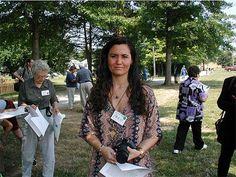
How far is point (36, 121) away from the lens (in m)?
5.32

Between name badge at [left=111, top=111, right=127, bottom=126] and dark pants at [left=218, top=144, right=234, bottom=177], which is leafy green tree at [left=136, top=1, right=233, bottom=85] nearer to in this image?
dark pants at [left=218, top=144, right=234, bottom=177]

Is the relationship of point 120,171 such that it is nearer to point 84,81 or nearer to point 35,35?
point 84,81

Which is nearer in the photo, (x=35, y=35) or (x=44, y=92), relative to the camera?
(x=44, y=92)

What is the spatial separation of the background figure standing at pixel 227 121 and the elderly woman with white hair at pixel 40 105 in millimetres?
2390

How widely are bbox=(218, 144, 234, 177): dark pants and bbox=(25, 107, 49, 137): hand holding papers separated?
2.63 metres

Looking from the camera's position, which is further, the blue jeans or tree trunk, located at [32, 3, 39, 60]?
tree trunk, located at [32, 3, 39, 60]

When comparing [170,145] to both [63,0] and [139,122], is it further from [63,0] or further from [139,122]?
[63,0]

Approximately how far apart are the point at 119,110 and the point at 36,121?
2.78 meters

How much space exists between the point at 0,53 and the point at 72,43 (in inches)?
246

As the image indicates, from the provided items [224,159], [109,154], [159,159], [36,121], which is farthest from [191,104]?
[109,154]

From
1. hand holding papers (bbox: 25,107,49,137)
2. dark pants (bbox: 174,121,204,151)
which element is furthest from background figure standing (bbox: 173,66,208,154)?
hand holding papers (bbox: 25,107,49,137)

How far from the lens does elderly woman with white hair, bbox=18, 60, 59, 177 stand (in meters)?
5.54

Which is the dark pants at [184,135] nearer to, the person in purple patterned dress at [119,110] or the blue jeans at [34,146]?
the blue jeans at [34,146]

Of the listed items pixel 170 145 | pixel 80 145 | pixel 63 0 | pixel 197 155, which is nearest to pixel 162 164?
pixel 197 155
